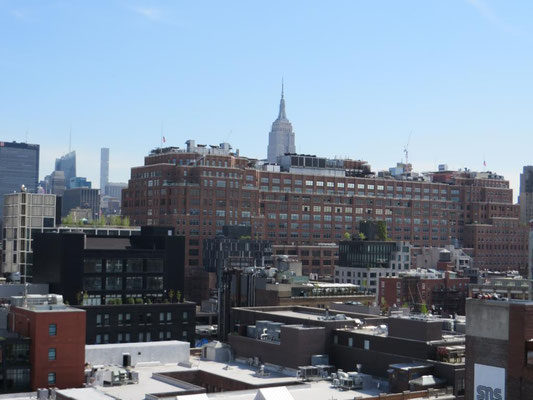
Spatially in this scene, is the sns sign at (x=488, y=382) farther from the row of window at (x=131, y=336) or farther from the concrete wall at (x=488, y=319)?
the row of window at (x=131, y=336)

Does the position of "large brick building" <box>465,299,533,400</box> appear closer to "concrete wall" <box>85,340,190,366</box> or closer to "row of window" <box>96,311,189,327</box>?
"concrete wall" <box>85,340,190,366</box>

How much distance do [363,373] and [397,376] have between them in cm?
1353

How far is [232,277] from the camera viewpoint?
635 ft

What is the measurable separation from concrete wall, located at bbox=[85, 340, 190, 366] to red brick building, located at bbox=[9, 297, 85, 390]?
45.2 feet

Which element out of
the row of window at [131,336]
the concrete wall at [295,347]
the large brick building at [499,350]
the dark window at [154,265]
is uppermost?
the large brick building at [499,350]

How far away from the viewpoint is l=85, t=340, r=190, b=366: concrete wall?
12356 cm

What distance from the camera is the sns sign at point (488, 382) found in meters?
62.3

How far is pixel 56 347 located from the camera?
355 feet

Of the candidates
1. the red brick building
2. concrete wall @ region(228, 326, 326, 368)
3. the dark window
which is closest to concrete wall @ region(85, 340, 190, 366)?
concrete wall @ region(228, 326, 326, 368)

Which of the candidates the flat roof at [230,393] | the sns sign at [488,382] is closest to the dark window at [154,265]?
the flat roof at [230,393]

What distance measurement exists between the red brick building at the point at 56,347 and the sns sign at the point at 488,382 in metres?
59.7

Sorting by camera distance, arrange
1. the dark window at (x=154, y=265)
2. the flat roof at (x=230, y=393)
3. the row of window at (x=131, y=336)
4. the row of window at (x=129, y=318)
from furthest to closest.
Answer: the dark window at (x=154, y=265), the row of window at (x=129, y=318), the row of window at (x=131, y=336), the flat roof at (x=230, y=393)

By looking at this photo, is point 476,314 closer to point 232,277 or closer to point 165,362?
point 165,362

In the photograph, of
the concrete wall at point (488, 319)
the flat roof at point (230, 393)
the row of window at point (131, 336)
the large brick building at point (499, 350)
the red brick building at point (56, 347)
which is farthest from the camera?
the row of window at point (131, 336)
